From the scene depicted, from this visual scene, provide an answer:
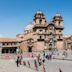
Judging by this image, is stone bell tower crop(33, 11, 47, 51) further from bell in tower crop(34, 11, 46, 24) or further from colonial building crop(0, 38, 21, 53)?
colonial building crop(0, 38, 21, 53)

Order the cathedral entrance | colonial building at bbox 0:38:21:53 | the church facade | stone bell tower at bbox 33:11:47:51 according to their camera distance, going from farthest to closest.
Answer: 1. the cathedral entrance
2. colonial building at bbox 0:38:21:53
3. the church facade
4. stone bell tower at bbox 33:11:47:51

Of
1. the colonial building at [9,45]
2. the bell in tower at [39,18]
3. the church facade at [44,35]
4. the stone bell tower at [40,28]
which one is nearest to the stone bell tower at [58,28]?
the church facade at [44,35]

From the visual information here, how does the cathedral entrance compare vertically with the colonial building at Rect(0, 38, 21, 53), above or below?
below

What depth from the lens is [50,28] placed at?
8125 centimetres

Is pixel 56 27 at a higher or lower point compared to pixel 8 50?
higher

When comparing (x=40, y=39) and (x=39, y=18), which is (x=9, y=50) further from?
(x=39, y=18)

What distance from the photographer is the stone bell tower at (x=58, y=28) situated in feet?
266

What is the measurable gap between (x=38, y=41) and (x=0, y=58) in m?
31.4

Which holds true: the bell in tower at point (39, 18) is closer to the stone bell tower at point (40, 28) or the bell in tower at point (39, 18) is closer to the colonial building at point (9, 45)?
the stone bell tower at point (40, 28)

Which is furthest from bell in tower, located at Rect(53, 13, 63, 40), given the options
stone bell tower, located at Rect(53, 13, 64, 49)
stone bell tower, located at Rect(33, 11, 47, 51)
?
stone bell tower, located at Rect(33, 11, 47, 51)

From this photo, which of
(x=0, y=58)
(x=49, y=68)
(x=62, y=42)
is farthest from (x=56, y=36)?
(x=49, y=68)

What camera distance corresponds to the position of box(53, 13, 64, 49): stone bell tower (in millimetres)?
81062

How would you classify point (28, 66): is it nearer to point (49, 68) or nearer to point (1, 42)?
point (49, 68)

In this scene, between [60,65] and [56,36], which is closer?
[60,65]
